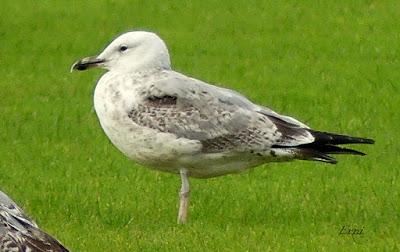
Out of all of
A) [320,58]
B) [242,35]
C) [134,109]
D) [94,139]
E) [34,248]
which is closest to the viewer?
[34,248]

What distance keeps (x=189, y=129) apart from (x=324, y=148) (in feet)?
3.61

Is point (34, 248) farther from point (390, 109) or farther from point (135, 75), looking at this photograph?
point (390, 109)

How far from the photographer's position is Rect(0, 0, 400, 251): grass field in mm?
10488

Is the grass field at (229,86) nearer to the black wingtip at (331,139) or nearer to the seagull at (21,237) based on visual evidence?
the black wingtip at (331,139)

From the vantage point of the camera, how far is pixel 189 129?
35.5 feet

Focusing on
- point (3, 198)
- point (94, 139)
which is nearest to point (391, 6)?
point (94, 139)

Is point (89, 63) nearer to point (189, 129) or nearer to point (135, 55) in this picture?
point (135, 55)

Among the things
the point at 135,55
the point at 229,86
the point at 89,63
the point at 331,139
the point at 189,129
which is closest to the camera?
the point at 189,129

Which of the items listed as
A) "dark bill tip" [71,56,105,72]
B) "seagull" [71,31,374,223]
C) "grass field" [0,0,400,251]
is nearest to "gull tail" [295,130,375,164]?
"seagull" [71,31,374,223]

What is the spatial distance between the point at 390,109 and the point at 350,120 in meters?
0.72

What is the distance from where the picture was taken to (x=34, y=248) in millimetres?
7098

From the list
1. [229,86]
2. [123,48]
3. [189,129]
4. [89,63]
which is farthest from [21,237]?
[229,86]

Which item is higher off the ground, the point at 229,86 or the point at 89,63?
the point at 89,63

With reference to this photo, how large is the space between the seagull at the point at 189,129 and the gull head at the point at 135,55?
14 millimetres
